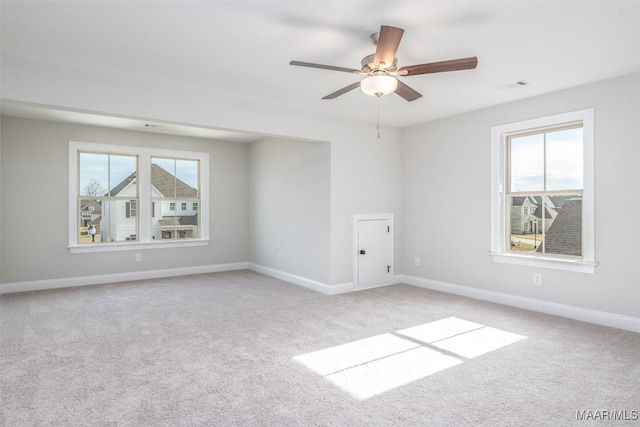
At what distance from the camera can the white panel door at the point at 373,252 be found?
562cm

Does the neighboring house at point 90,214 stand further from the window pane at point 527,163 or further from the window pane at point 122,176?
the window pane at point 527,163

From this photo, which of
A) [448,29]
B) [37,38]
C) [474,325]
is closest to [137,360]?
[37,38]

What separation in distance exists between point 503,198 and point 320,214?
246 centimetres

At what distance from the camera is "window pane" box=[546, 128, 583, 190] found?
4129 mm

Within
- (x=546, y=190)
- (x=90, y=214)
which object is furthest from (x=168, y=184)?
(x=546, y=190)

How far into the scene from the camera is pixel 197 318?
4.20 m

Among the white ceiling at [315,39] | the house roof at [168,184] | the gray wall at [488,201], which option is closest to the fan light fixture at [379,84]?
the white ceiling at [315,39]

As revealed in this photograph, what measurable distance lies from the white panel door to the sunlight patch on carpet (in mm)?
1787

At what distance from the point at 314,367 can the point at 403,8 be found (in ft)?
8.73

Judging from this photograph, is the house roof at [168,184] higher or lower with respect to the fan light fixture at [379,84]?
lower

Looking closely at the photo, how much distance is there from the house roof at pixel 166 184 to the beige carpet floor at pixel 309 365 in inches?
94.0

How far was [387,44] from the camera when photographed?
8.10ft

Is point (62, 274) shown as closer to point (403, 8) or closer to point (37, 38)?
A: point (37, 38)

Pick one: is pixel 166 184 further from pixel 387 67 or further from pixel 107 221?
pixel 387 67
